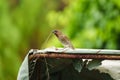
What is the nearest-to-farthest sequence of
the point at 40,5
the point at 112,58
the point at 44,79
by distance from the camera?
the point at 112,58, the point at 44,79, the point at 40,5

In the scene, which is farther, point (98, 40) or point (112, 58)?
point (98, 40)

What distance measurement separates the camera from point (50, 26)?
34.1ft

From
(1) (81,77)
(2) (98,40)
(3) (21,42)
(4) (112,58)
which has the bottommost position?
(3) (21,42)

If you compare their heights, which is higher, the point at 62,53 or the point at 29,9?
the point at 62,53

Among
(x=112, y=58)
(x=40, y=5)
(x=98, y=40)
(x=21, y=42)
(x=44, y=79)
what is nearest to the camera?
(x=112, y=58)

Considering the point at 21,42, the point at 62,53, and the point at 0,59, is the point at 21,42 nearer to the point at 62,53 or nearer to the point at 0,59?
the point at 0,59

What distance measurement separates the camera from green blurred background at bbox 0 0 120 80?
644cm

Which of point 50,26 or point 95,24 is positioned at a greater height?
point 95,24

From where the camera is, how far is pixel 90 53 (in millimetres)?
3561

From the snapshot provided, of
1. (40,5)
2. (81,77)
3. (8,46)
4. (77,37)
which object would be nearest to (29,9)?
(40,5)

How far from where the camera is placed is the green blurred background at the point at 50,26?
6438 mm

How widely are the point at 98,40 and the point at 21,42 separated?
3346mm

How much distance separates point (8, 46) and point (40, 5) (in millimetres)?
1375

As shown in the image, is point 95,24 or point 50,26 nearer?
point 95,24
